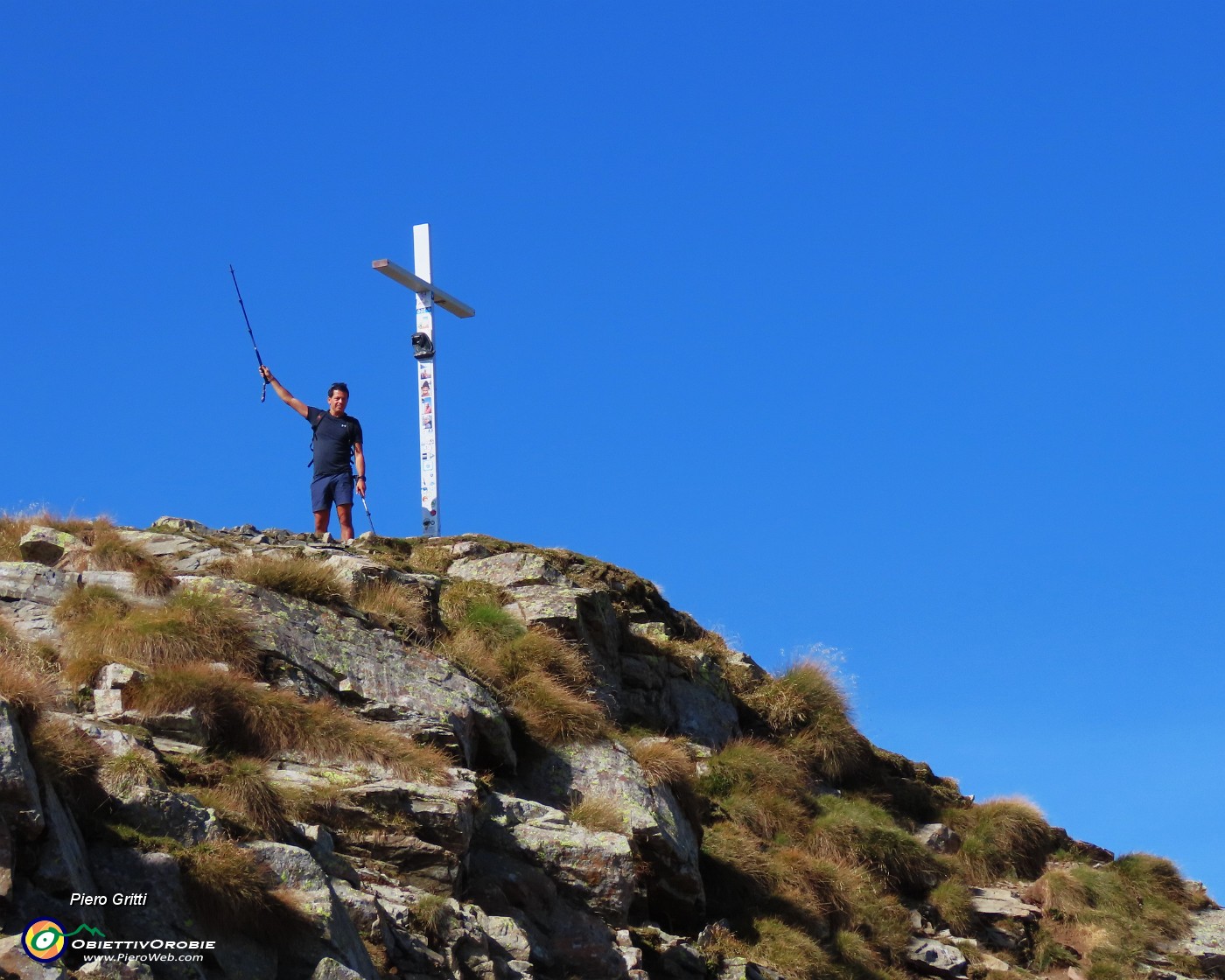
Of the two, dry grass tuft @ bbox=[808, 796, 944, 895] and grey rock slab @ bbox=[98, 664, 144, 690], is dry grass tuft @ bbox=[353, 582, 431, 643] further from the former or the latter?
dry grass tuft @ bbox=[808, 796, 944, 895]

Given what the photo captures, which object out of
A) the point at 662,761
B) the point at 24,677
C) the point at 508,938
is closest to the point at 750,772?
the point at 662,761

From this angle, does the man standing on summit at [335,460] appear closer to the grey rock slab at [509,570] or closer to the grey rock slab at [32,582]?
the grey rock slab at [509,570]

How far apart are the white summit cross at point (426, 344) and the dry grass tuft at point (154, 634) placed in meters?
8.13

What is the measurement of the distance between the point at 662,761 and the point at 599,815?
5.02 ft

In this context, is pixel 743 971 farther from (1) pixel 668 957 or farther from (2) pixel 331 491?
(2) pixel 331 491

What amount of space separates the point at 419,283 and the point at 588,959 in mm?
13007

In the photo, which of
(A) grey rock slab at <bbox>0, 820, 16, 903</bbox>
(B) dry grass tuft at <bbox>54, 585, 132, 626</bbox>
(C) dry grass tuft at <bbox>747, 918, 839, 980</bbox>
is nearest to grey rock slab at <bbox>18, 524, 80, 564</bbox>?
(B) dry grass tuft at <bbox>54, 585, 132, 626</bbox>

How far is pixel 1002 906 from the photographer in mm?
16484

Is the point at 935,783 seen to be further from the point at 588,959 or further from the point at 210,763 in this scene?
the point at 210,763

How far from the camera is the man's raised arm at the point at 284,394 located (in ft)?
61.9

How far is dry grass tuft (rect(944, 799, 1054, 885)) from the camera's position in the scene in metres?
17.7

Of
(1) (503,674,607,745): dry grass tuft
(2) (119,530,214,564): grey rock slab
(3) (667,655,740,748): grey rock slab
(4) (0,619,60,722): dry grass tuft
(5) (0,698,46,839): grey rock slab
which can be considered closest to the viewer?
(5) (0,698,46,839): grey rock slab

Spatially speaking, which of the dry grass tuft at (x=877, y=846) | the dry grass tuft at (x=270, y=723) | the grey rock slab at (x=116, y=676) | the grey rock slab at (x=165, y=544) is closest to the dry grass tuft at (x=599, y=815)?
the dry grass tuft at (x=270, y=723)
